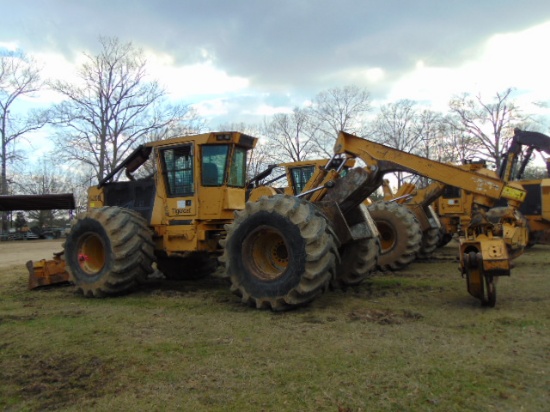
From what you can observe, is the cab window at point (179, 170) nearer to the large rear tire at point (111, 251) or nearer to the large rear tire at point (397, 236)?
the large rear tire at point (111, 251)

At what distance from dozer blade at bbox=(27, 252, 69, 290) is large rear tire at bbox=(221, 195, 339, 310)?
3.83 meters

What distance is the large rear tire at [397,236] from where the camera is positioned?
9984mm

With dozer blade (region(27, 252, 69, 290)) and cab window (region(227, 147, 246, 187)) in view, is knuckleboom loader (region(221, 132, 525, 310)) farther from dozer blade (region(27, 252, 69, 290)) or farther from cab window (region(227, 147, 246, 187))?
dozer blade (region(27, 252, 69, 290))

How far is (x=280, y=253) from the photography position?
6.69 m

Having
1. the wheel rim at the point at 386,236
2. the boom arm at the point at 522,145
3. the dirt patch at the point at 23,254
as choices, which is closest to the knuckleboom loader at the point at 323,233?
the wheel rim at the point at 386,236

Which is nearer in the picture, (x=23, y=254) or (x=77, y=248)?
(x=77, y=248)

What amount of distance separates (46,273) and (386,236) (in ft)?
22.8

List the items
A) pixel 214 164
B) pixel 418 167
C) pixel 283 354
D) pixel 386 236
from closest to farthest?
1. pixel 283 354
2. pixel 418 167
3. pixel 214 164
4. pixel 386 236

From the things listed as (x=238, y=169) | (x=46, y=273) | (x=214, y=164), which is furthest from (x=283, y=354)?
(x=46, y=273)

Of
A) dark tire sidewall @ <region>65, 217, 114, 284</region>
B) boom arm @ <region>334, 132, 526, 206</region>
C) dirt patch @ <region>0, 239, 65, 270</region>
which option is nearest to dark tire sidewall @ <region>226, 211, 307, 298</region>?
boom arm @ <region>334, 132, 526, 206</region>

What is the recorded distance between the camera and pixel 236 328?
5.27 meters

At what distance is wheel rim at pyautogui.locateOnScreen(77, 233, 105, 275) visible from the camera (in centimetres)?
784

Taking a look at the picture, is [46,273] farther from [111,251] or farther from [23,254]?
[23,254]

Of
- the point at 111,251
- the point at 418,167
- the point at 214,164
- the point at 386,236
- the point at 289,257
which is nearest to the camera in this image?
the point at 289,257
